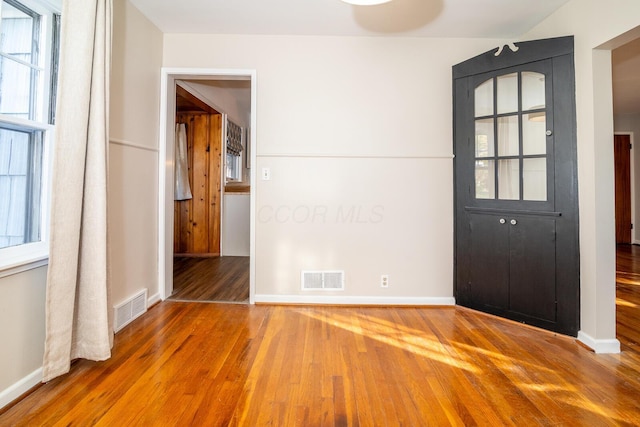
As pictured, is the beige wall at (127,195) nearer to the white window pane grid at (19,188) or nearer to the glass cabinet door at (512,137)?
the white window pane grid at (19,188)

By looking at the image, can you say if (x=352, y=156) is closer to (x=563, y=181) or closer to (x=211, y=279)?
(x=563, y=181)

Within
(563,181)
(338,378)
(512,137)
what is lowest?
(338,378)

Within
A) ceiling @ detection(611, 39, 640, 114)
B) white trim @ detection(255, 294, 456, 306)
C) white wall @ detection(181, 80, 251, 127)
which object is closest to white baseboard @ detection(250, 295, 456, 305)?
white trim @ detection(255, 294, 456, 306)

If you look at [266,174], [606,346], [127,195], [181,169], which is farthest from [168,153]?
[606,346]

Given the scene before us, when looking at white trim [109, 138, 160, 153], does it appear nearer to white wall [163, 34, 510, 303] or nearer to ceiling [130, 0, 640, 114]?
white wall [163, 34, 510, 303]

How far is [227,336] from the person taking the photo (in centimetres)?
218

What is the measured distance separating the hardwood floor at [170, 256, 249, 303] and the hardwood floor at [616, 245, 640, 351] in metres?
2.95

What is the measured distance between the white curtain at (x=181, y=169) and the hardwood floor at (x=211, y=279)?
0.97 metres

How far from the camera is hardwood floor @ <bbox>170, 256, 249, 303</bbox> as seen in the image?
3.01 meters

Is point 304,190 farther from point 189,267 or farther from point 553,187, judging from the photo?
point 189,267

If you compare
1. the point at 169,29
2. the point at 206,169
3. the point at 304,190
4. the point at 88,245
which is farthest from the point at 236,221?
the point at 88,245

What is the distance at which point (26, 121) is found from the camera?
156 centimetres

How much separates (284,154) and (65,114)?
1554mm

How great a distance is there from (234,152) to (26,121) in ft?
13.5
